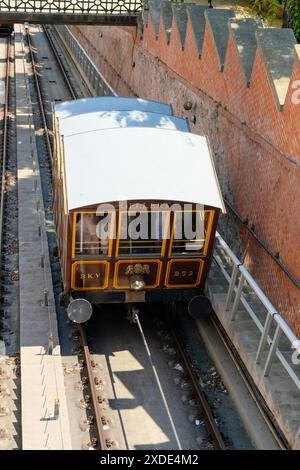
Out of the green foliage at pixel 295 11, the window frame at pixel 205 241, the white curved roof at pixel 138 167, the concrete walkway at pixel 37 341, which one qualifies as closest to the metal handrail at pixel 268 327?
the window frame at pixel 205 241

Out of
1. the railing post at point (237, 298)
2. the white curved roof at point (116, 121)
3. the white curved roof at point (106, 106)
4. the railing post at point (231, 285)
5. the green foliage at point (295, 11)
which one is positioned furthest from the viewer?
the green foliage at point (295, 11)

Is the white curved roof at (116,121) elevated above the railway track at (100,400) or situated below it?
above

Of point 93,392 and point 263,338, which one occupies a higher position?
point 263,338

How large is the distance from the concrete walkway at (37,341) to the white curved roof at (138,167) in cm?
287

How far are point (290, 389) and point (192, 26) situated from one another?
1058 cm

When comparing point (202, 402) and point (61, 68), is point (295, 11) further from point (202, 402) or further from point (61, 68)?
point (61, 68)

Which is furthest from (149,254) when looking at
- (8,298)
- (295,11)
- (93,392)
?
(295,11)

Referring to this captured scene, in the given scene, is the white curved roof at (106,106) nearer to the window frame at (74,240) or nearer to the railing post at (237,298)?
the window frame at (74,240)

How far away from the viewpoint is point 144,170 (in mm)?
10406

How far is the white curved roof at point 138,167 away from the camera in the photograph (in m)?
10.1

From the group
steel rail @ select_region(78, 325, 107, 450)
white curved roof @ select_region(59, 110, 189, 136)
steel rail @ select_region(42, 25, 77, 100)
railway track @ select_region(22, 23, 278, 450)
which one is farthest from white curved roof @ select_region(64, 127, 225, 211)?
steel rail @ select_region(42, 25, 77, 100)

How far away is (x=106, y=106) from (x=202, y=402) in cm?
738

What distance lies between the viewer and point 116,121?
41.6ft

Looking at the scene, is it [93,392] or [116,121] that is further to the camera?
[116,121]
